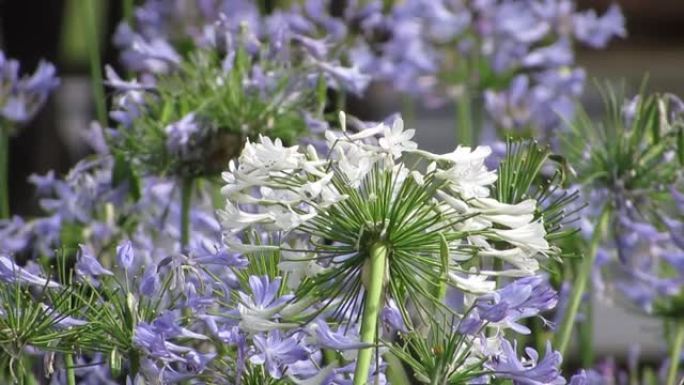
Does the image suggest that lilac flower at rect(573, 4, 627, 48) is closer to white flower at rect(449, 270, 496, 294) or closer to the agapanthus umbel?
the agapanthus umbel

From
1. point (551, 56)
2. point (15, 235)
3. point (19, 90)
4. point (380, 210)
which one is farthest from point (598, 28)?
point (380, 210)

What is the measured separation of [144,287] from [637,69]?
7.94 metres

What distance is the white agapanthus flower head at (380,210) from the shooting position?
1761 mm

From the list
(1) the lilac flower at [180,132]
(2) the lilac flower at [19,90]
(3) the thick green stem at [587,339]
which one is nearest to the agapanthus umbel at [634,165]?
(3) the thick green stem at [587,339]

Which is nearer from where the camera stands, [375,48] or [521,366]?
[521,366]

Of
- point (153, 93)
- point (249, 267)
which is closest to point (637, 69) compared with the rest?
point (153, 93)

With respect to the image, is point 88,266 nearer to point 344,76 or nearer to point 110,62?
point 344,76

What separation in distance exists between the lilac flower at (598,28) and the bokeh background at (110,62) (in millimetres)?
165

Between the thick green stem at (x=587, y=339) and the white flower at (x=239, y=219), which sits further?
the thick green stem at (x=587, y=339)

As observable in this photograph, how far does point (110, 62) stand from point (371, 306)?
4.69 meters

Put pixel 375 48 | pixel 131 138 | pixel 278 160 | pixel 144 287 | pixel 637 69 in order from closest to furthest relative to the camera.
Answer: pixel 278 160 < pixel 144 287 < pixel 131 138 < pixel 375 48 < pixel 637 69

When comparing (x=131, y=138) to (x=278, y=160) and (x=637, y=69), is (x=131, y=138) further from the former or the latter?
(x=637, y=69)

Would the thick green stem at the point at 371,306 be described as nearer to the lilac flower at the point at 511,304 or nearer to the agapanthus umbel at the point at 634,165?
the lilac flower at the point at 511,304

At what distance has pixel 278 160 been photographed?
1.75 meters
